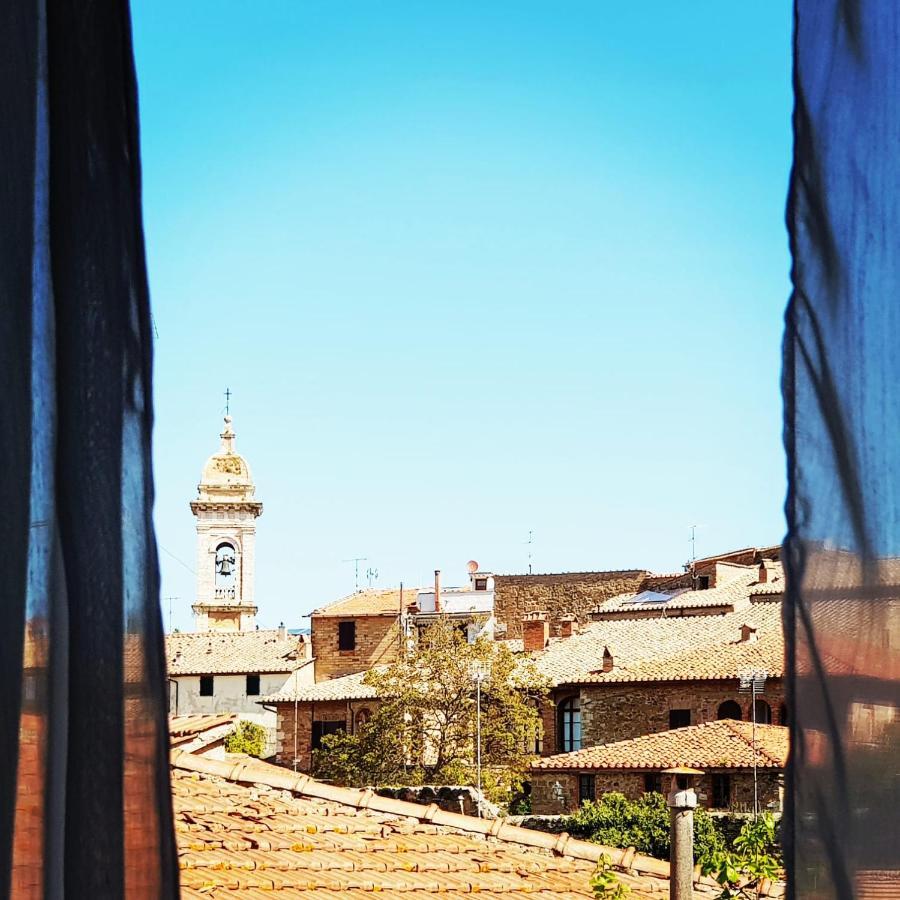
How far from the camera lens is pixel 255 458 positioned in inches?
1719

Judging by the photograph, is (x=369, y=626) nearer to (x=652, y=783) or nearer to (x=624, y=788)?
(x=624, y=788)

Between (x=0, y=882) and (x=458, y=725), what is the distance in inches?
734

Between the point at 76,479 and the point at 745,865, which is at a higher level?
the point at 76,479

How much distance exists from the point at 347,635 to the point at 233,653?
4338 mm

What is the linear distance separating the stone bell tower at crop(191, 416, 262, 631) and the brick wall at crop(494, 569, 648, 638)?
10909 millimetres

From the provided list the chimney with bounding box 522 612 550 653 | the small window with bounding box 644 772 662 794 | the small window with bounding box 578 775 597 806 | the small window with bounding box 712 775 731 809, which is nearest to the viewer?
the small window with bounding box 712 775 731 809

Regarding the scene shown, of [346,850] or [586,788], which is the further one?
[586,788]

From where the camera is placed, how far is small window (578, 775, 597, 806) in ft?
54.9

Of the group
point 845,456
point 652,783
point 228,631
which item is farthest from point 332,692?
point 845,456

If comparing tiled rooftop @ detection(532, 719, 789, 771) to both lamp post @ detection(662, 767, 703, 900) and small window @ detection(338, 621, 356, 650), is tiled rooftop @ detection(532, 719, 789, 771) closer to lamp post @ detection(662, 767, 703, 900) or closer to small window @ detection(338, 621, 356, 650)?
small window @ detection(338, 621, 356, 650)

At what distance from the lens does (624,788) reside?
53.1ft

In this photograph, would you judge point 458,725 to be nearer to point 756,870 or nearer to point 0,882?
point 756,870

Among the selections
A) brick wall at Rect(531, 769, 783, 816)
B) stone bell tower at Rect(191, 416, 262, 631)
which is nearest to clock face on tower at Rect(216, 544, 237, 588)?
stone bell tower at Rect(191, 416, 262, 631)

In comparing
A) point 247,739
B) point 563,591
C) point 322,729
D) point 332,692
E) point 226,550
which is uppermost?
point 226,550
